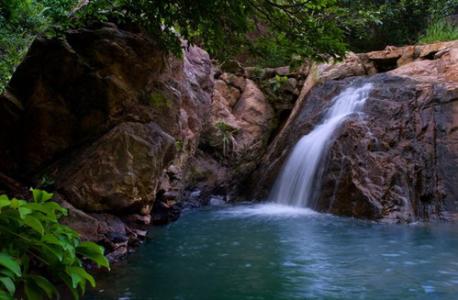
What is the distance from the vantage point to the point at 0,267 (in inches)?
64.3

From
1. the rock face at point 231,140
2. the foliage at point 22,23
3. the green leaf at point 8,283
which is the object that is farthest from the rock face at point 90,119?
the rock face at point 231,140

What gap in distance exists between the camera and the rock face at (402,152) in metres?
9.10

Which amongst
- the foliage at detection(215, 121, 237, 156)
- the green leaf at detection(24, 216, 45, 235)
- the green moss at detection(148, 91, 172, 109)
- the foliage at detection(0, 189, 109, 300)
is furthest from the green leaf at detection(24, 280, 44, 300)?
the foliage at detection(215, 121, 237, 156)

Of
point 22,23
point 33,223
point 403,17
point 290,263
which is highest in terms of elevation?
point 403,17

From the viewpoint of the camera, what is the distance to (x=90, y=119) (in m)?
6.54

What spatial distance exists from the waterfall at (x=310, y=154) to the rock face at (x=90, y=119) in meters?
4.76

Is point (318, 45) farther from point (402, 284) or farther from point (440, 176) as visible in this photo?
point (440, 176)

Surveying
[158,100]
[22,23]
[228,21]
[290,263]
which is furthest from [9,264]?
[22,23]

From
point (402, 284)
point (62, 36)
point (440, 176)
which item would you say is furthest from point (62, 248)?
point (440, 176)

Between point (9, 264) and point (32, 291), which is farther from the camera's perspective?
point (32, 291)

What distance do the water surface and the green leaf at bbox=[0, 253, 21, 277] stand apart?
9.82 ft

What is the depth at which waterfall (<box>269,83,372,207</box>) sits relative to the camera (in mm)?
10586

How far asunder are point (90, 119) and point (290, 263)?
3.46 metres

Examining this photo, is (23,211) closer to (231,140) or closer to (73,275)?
(73,275)
